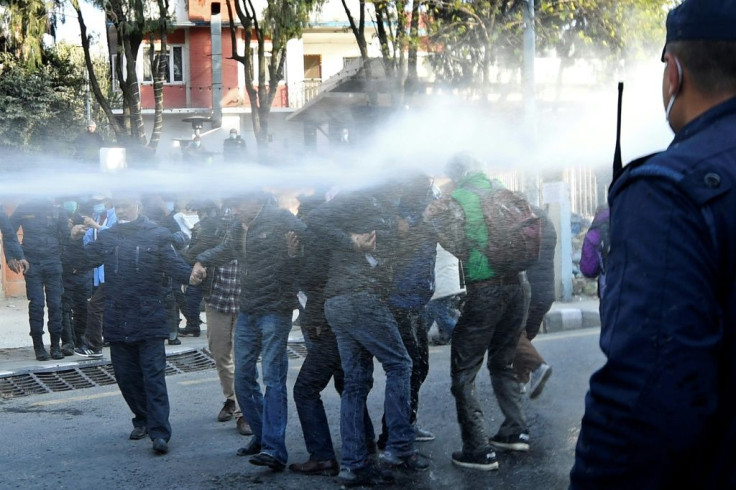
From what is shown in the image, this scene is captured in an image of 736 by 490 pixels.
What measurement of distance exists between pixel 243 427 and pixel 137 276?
1.24m

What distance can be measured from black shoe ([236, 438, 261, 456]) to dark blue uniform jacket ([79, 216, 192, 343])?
3.11 ft

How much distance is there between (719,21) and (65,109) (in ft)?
87.9

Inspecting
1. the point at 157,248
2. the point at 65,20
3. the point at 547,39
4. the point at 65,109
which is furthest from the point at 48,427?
the point at 65,109

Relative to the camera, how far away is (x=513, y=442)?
5887 millimetres

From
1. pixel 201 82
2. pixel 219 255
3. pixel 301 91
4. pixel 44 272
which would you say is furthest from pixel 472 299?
pixel 201 82

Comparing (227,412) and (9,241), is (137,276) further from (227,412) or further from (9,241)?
(9,241)

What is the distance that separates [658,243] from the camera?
1.44m

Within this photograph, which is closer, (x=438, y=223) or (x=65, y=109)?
(x=438, y=223)

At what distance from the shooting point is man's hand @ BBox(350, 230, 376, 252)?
5.41m

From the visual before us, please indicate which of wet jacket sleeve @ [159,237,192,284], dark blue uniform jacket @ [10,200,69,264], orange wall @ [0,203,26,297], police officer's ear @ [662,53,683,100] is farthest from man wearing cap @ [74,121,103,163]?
police officer's ear @ [662,53,683,100]

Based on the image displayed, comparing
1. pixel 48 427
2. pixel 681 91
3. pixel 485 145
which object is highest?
pixel 681 91

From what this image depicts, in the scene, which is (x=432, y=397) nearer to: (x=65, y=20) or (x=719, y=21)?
(x=719, y=21)

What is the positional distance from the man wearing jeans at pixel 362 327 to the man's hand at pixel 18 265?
15.9 ft

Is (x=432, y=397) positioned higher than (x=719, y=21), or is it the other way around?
(x=719, y=21)
